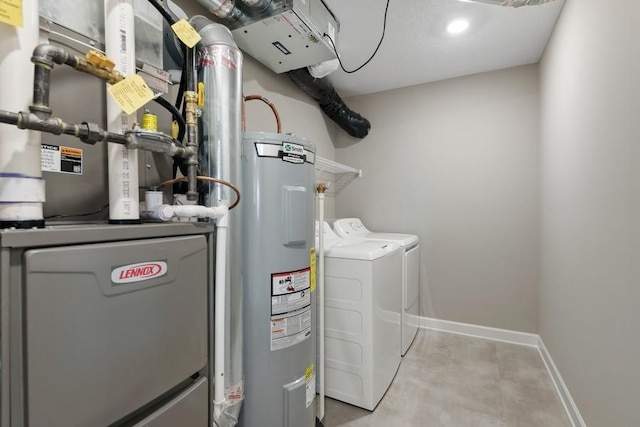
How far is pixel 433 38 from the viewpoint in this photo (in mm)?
2059

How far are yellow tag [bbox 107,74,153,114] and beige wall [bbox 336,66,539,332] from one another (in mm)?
2553

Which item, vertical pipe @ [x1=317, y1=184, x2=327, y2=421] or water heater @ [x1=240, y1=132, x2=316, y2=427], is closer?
water heater @ [x1=240, y1=132, x2=316, y2=427]

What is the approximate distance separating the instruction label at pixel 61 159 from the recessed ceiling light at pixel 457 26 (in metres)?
2.20

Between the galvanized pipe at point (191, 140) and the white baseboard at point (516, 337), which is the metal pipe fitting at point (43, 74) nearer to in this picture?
the galvanized pipe at point (191, 140)

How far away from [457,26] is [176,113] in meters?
1.95

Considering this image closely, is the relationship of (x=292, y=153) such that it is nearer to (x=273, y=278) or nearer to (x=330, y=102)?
(x=273, y=278)

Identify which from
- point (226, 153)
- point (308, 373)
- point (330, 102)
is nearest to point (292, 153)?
point (226, 153)

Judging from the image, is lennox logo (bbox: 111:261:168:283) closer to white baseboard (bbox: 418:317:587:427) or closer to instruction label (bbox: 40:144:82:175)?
instruction label (bbox: 40:144:82:175)

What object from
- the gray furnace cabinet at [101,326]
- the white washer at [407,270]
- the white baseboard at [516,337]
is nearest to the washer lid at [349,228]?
the white washer at [407,270]

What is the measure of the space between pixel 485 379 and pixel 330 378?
1132mm

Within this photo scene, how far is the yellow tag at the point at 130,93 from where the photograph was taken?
0.71m

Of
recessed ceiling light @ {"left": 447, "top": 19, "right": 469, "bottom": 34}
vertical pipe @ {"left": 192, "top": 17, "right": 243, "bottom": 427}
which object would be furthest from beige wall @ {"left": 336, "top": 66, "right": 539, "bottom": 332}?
vertical pipe @ {"left": 192, "top": 17, "right": 243, "bottom": 427}

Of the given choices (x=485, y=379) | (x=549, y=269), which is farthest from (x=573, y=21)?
(x=485, y=379)

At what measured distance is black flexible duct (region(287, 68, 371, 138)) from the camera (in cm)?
210
